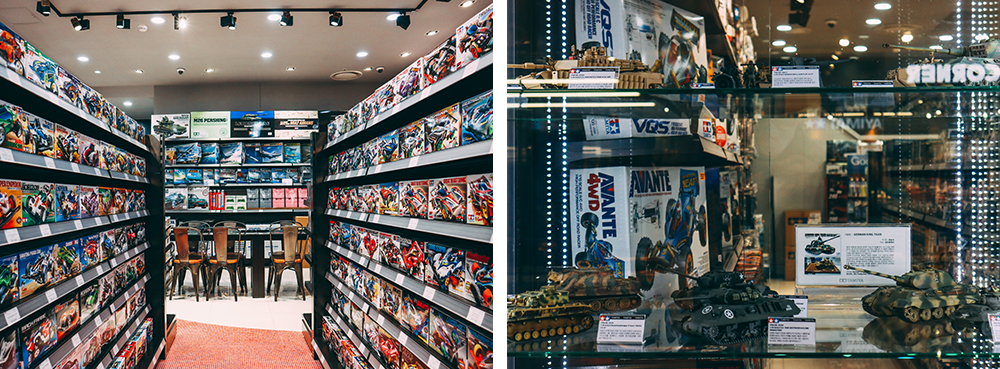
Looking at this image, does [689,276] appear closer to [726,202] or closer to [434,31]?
[726,202]

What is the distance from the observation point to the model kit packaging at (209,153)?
8844 mm

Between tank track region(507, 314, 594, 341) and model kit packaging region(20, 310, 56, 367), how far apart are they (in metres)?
2.47

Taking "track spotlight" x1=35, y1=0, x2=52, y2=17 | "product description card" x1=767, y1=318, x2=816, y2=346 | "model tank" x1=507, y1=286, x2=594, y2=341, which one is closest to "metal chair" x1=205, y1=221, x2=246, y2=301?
"track spotlight" x1=35, y1=0, x2=52, y2=17

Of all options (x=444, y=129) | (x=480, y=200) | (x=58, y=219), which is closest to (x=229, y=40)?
(x=58, y=219)

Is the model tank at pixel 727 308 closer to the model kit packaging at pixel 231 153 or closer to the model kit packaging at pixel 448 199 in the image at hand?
the model kit packaging at pixel 448 199

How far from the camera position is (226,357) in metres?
4.56

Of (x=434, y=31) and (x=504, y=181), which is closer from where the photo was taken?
(x=504, y=181)

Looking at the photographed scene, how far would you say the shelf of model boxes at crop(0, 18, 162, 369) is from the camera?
84.0 inches

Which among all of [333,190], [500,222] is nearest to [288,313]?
[333,190]

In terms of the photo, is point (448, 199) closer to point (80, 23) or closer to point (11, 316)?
point (11, 316)

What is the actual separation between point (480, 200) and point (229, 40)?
21.6 ft

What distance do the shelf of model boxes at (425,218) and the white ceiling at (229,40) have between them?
318 cm

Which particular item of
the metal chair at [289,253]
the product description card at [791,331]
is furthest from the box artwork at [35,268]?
the metal chair at [289,253]

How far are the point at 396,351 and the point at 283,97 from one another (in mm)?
8028
